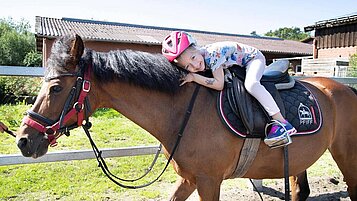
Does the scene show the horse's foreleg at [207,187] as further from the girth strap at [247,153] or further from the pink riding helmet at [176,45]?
the pink riding helmet at [176,45]

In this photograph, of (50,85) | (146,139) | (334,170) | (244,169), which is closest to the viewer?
(50,85)

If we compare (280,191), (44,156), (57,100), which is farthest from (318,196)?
(57,100)

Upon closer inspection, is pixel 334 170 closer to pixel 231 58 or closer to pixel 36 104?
pixel 231 58

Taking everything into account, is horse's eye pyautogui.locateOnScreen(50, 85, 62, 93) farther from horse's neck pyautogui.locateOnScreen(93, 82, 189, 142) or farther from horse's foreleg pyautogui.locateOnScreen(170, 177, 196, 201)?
horse's foreleg pyautogui.locateOnScreen(170, 177, 196, 201)

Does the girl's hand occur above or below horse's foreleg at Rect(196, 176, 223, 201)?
above

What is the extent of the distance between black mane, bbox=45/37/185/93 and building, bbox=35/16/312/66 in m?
12.0

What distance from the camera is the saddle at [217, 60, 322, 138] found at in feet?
7.25

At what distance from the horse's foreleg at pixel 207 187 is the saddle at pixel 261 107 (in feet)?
1.24

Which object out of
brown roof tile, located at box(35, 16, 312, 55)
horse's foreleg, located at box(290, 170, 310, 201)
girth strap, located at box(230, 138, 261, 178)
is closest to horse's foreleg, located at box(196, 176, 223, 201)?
girth strap, located at box(230, 138, 261, 178)

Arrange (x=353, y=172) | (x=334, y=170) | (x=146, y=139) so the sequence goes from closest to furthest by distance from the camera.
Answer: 1. (x=353, y=172)
2. (x=334, y=170)
3. (x=146, y=139)

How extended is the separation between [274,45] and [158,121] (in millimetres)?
25660

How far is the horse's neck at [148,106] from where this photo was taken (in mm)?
2127

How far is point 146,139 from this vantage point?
232 inches

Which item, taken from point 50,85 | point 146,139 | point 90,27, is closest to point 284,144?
point 50,85
